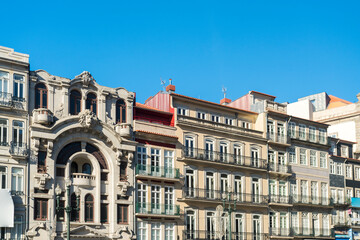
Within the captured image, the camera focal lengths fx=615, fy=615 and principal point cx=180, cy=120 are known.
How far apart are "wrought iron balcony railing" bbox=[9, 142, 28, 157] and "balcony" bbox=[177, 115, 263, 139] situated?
13555mm

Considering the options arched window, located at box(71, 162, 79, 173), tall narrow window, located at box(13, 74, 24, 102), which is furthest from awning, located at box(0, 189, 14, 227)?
tall narrow window, located at box(13, 74, 24, 102)

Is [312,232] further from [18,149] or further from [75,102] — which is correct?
[18,149]

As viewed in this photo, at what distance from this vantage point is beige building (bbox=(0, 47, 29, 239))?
132 feet

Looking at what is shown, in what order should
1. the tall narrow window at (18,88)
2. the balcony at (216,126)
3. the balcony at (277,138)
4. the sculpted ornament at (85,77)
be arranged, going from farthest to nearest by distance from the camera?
the balcony at (277,138) → the balcony at (216,126) → the sculpted ornament at (85,77) → the tall narrow window at (18,88)

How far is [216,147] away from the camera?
52.5 metres

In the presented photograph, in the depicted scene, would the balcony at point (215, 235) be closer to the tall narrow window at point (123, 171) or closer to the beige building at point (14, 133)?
the tall narrow window at point (123, 171)

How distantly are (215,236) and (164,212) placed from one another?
595 centimetres

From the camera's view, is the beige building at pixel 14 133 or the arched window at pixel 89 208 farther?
the arched window at pixel 89 208

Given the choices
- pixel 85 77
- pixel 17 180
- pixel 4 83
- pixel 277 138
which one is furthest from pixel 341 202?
pixel 4 83

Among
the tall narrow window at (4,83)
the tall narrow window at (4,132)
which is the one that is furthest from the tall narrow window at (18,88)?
the tall narrow window at (4,132)

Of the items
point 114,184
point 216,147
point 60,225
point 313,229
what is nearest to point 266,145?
point 216,147

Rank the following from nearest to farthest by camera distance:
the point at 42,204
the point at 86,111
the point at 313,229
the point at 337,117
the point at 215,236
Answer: the point at 42,204
the point at 86,111
the point at 215,236
the point at 313,229
the point at 337,117

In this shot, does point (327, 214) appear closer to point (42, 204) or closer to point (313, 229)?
point (313, 229)

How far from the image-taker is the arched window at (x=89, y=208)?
43938 millimetres
